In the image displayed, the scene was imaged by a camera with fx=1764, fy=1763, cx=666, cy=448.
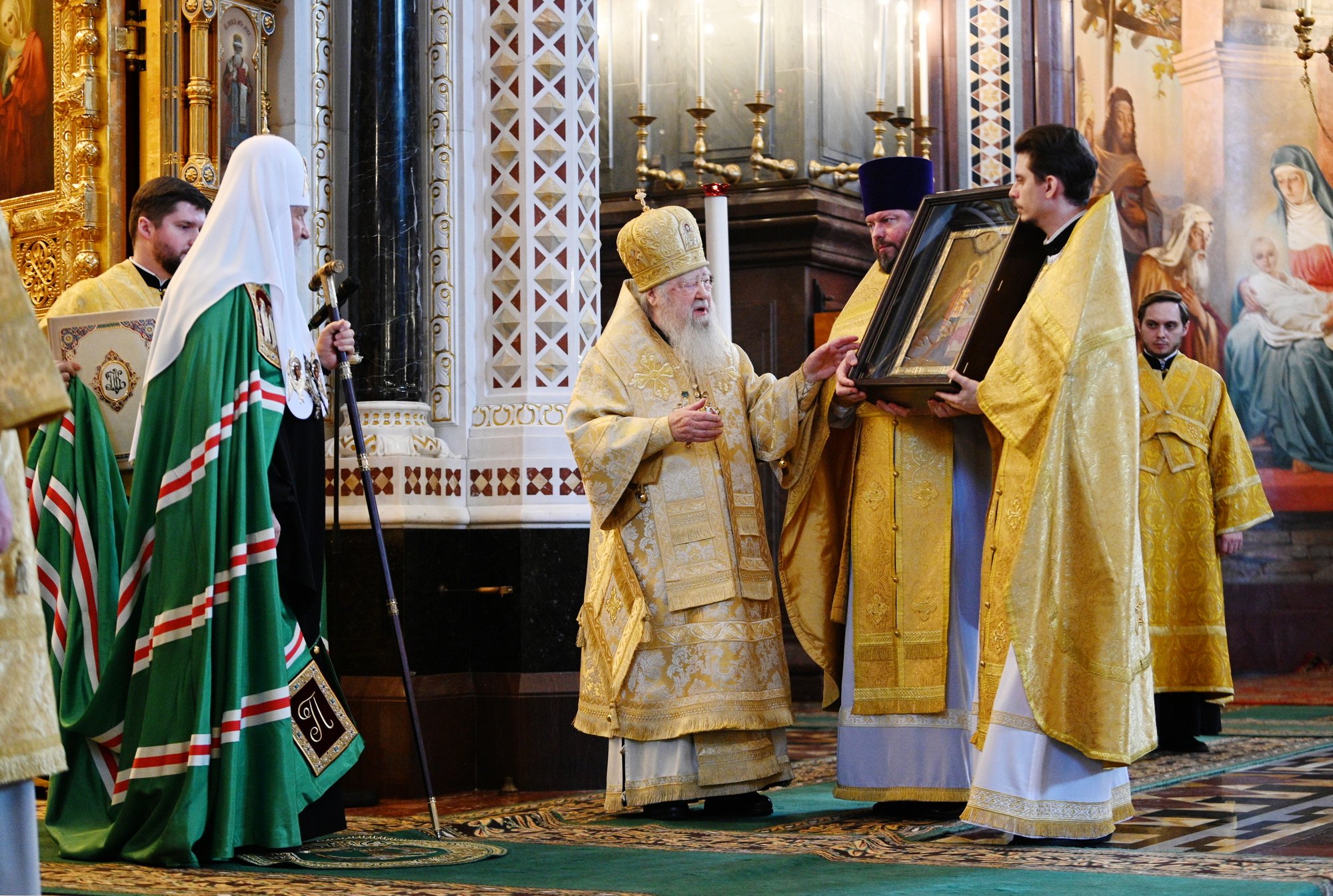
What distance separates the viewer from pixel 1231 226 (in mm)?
10969

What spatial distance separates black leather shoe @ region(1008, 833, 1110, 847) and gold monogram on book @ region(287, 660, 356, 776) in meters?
1.95

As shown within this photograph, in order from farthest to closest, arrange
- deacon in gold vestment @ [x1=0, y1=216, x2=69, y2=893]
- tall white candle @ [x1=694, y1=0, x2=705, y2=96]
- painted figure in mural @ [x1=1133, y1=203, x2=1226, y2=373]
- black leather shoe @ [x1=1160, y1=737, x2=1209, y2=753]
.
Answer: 1. painted figure in mural @ [x1=1133, y1=203, x2=1226, y2=373]
2. tall white candle @ [x1=694, y1=0, x2=705, y2=96]
3. black leather shoe @ [x1=1160, y1=737, x2=1209, y2=753]
4. deacon in gold vestment @ [x1=0, y1=216, x2=69, y2=893]

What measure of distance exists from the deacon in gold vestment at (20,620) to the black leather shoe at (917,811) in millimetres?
3172

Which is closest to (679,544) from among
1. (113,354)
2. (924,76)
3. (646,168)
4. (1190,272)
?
(113,354)

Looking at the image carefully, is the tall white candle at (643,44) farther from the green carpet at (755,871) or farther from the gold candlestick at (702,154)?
the green carpet at (755,871)

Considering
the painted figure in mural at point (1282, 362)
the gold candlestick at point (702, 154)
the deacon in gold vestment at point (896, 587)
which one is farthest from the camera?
the painted figure in mural at point (1282, 362)

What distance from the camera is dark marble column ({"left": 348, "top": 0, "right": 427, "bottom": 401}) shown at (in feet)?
22.7

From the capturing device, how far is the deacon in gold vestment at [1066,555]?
4816 millimetres

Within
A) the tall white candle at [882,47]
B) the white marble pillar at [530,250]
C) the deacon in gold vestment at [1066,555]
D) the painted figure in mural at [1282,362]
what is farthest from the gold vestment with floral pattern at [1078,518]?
the painted figure in mural at [1282,362]

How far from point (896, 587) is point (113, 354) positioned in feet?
8.58

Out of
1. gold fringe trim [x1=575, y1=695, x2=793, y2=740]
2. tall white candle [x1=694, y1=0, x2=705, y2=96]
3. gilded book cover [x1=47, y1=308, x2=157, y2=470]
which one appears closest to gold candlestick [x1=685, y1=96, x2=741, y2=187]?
tall white candle [x1=694, y1=0, x2=705, y2=96]

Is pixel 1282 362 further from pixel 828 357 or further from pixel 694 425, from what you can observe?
pixel 694 425

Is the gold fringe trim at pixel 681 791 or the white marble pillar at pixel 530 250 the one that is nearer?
the gold fringe trim at pixel 681 791

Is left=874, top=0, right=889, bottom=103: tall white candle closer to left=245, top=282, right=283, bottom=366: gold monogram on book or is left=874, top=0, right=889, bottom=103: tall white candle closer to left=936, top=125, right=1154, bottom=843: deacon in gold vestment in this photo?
left=936, top=125, right=1154, bottom=843: deacon in gold vestment
